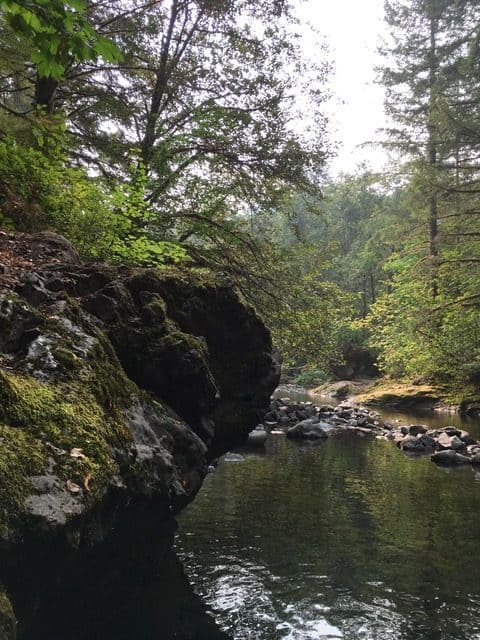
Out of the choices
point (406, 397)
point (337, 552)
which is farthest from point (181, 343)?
point (406, 397)

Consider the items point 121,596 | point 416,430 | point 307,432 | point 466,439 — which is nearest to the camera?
point 121,596

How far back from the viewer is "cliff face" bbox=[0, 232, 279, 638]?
9.12 ft

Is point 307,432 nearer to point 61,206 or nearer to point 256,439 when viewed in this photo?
point 256,439

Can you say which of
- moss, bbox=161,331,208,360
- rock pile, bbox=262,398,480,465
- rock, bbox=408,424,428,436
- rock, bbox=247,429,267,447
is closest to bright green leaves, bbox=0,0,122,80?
moss, bbox=161,331,208,360

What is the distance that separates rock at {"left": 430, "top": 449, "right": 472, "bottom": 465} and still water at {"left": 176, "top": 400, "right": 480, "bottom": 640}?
0.75 m

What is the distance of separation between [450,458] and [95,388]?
32.9 feet

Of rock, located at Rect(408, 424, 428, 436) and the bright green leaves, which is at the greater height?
the bright green leaves

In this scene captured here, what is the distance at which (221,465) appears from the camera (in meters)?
11.1

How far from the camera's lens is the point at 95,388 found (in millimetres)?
3941

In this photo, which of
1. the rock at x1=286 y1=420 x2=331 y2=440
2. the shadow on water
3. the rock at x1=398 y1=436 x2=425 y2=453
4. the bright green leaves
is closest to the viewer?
the bright green leaves

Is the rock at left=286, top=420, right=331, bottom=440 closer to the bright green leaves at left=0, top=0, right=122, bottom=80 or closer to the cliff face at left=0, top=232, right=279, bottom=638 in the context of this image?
the cliff face at left=0, top=232, right=279, bottom=638

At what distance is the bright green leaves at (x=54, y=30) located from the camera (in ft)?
7.71

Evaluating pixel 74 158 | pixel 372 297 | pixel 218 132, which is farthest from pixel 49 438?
pixel 372 297

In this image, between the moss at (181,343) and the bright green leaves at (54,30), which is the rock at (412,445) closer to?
the moss at (181,343)
